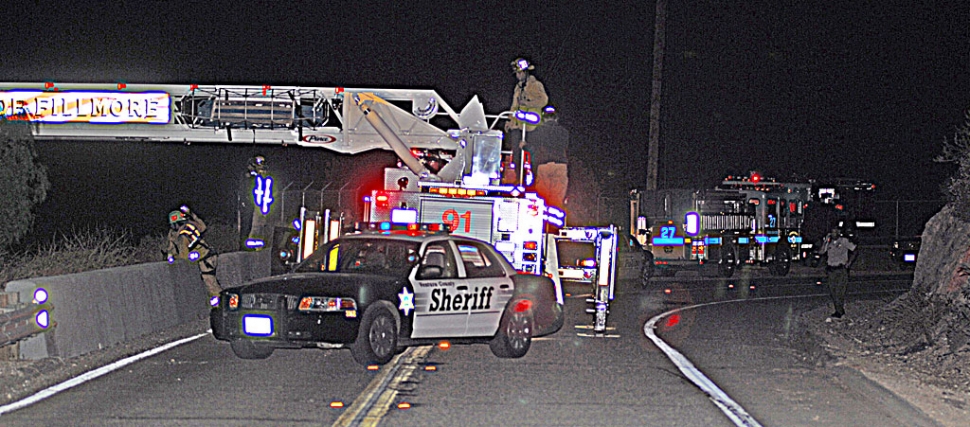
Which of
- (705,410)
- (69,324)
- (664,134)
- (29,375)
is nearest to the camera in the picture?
(705,410)

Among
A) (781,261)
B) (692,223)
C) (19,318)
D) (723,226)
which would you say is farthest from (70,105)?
(781,261)

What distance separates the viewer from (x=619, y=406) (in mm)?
10188

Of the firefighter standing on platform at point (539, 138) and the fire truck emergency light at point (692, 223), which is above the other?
the firefighter standing on platform at point (539, 138)

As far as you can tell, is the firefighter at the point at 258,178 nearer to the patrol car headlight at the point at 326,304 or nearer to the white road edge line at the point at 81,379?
the white road edge line at the point at 81,379

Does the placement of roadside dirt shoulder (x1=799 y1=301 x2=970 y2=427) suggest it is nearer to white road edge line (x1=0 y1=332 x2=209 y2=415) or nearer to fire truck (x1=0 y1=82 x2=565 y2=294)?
fire truck (x1=0 y1=82 x2=565 y2=294)

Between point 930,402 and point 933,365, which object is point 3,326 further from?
point 933,365

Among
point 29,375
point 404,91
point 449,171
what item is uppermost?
point 404,91

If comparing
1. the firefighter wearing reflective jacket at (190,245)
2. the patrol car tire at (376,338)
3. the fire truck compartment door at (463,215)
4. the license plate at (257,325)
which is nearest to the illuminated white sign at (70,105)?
the firefighter wearing reflective jacket at (190,245)

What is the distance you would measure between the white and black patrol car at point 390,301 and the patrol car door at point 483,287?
1cm

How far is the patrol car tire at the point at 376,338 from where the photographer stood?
11773 mm

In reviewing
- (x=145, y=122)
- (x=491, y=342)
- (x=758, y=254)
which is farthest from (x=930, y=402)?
(x=758, y=254)

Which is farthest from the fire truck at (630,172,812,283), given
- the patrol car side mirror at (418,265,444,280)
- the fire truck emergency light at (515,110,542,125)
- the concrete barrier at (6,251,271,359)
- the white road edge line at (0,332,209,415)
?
the white road edge line at (0,332,209,415)

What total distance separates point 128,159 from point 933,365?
32903mm

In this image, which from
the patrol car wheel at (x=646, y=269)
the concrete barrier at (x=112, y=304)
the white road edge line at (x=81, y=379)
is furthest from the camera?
the patrol car wheel at (x=646, y=269)
